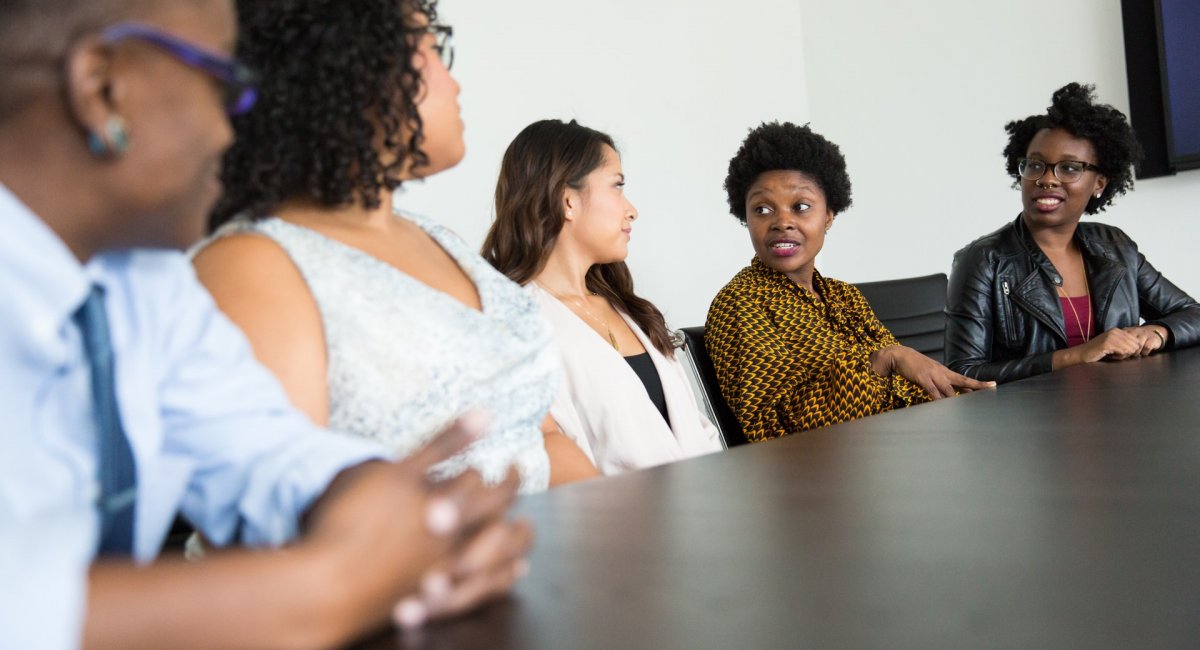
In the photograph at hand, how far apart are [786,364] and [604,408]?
553mm

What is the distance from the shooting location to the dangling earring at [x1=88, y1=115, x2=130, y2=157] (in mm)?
475

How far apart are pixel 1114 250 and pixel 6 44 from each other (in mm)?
2704

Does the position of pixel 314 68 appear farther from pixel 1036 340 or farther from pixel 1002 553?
pixel 1036 340

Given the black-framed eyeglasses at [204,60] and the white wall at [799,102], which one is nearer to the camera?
the black-framed eyeglasses at [204,60]

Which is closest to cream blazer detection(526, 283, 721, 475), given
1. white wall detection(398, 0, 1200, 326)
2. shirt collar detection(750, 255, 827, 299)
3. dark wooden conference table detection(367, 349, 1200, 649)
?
shirt collar detection(750, 255, 827, 299)

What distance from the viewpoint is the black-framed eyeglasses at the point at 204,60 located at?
48cm

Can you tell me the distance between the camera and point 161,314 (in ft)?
2.01

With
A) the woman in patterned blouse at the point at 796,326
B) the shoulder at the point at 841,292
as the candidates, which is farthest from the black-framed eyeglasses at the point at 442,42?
the shoulder at the point at 841,292

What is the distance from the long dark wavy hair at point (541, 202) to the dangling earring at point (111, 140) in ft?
5.88

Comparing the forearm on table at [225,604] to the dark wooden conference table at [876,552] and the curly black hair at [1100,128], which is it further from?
the curly black hair at [1100,128]

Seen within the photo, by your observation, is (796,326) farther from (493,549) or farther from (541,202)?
(493,549)

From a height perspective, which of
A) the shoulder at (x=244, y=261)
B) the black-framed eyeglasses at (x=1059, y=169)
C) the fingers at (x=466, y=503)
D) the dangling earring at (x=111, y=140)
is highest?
the dangling earring at (x=111, y=140)

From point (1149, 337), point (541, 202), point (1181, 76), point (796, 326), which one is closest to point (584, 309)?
point (541, 202)

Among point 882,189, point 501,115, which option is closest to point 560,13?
point 501,115
